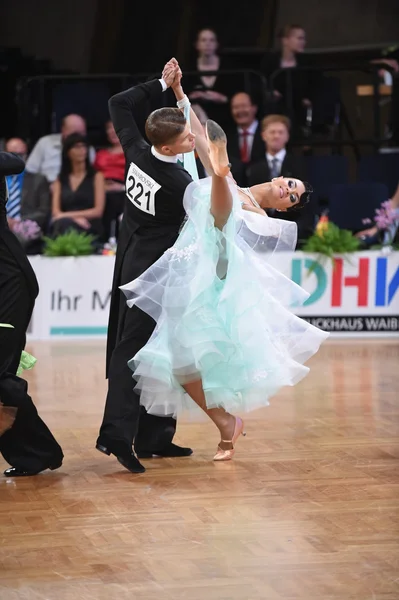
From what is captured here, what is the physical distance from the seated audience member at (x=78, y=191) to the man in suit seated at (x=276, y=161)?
151 centimetres

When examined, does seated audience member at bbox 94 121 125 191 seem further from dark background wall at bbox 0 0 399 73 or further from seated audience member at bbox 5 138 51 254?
dark background wall at bbox 0 0 399 73

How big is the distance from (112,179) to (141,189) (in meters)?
5.78

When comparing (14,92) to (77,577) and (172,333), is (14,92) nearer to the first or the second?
(172,333)

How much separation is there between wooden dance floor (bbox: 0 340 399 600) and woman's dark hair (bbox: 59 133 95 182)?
4.23 m

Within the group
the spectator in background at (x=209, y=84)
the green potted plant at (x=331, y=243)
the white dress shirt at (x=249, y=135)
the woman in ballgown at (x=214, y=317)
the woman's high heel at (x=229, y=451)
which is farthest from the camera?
the spectator in background at (x=209, y=84)

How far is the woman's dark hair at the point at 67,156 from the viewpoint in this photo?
33.3 feet

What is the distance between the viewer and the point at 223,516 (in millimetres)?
4082

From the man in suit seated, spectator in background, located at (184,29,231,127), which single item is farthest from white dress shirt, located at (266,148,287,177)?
spectator in background, located at (184,29,231,127)

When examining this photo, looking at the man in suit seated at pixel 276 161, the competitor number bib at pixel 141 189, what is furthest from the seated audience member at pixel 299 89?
the competitor number bib at pixel 141 189

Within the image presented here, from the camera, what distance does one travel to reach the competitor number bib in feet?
16.1

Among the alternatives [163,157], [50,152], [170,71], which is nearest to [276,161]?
[50,152]

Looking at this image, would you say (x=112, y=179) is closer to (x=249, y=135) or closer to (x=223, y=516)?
(x=249, y=135)

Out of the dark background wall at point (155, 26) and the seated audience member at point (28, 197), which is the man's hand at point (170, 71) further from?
the dark background wall at point (155, 26)

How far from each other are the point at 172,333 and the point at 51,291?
191 inches
